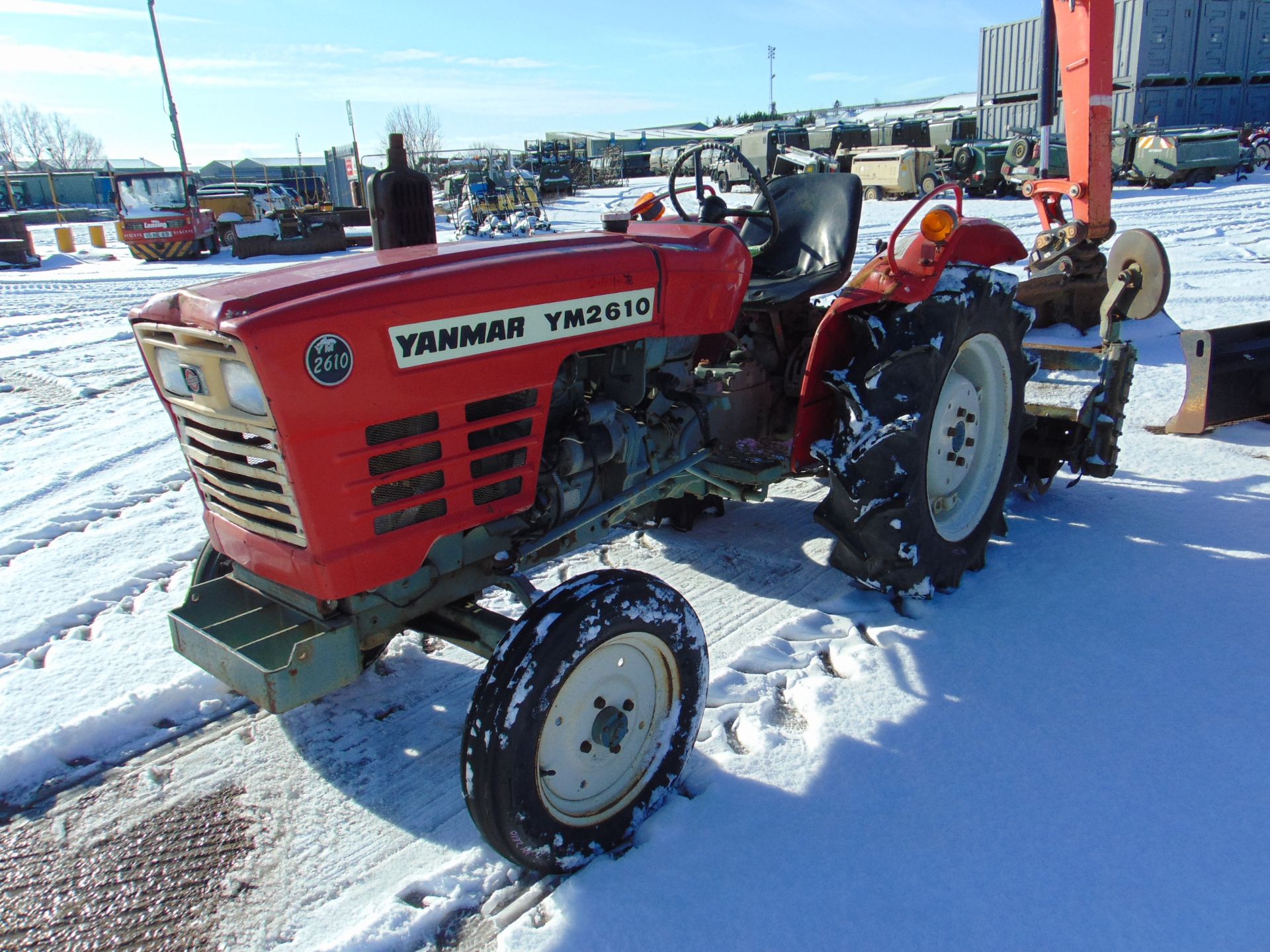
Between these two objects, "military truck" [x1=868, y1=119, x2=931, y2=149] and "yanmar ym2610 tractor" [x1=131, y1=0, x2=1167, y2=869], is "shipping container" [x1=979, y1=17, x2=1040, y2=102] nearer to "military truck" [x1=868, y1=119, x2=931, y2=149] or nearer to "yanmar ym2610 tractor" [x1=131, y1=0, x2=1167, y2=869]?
"military truck" [x1=868, y1=119, x2=931, y2=149]

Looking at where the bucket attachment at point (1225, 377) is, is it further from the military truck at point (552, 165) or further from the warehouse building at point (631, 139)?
the warehouse building at point (631, 139)

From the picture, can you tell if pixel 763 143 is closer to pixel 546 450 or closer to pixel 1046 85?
pixel 1046 85

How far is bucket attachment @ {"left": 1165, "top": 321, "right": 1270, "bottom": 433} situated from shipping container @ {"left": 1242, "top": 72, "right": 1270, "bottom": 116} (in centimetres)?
2586

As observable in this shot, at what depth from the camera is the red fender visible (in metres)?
3.07

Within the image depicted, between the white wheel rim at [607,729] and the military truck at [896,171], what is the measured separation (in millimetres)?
18576

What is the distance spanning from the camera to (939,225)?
113 inches

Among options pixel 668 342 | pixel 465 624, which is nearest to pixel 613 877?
pixel 465 624

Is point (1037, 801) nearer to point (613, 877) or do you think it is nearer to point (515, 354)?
point (613, 877)

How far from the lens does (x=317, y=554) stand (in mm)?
1967

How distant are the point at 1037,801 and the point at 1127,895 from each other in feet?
1.00

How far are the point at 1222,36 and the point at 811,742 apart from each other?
1138 inches

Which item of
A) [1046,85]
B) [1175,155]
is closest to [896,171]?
[1175,155]

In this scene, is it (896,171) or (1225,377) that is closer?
(1225,377)

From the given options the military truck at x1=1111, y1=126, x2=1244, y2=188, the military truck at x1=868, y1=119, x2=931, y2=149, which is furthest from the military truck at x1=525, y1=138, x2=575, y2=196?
the military truck at x1=1111, y1=126, x2=1244, y2=188
